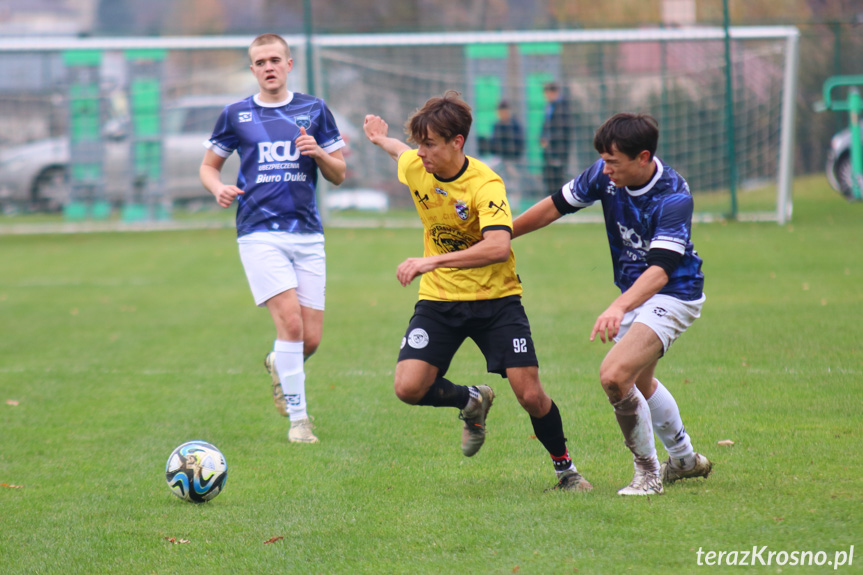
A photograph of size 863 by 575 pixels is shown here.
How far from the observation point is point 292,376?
18.8 feet

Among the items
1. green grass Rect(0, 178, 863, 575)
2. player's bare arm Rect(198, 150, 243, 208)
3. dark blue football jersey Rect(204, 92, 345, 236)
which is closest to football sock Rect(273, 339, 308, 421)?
green grass Rect(0, 178, 863, 575)

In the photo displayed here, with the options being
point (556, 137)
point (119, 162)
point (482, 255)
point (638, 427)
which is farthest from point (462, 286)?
point (119, 162)

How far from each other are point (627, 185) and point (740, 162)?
14.5 m

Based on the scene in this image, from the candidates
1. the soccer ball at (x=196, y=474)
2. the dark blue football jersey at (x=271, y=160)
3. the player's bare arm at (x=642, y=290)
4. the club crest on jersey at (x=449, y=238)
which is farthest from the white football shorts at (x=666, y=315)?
the dark blue football jersey at (x=271, y=160)

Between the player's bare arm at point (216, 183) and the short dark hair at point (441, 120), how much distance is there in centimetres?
140

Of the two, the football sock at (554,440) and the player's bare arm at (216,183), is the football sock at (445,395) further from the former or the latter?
the player's bare arm at (216,183)

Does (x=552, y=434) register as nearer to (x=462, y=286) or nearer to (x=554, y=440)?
(x=554, y=440)

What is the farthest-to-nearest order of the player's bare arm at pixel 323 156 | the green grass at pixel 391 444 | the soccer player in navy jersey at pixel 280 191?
the soccer player in navy jersey at pixel 280 191 → the player's bare arm at pixel 323 156 → the green grass at pixel 391 444

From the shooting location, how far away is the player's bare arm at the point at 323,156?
5607 mm

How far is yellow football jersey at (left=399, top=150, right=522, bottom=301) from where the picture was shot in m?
4.49

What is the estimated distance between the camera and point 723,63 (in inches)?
675

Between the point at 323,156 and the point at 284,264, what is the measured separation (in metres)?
0.68

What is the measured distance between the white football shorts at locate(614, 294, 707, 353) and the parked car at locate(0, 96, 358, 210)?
14702mm

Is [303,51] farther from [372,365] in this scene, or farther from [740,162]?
[372,365]
